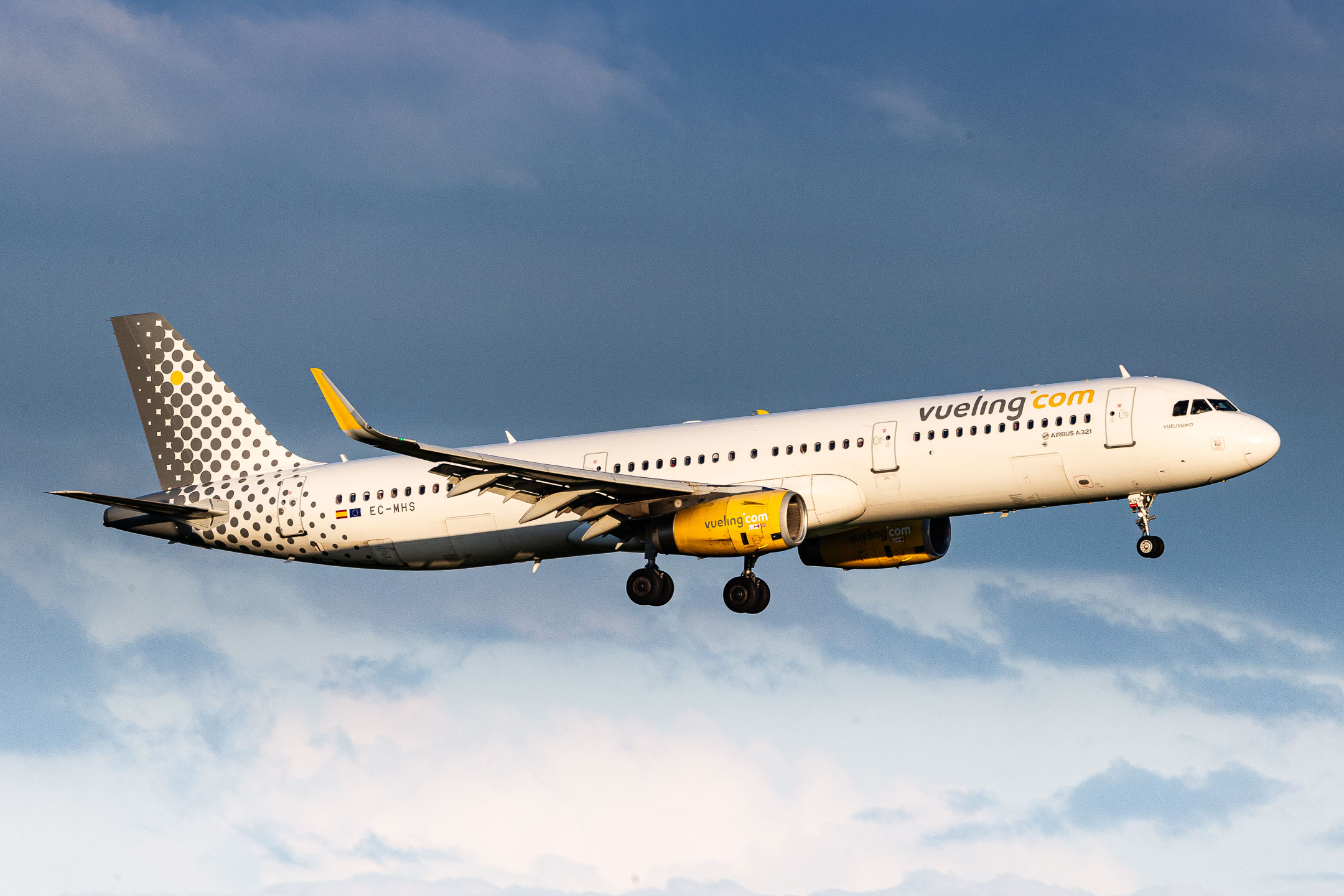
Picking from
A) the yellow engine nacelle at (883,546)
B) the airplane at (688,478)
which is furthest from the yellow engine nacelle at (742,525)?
the yellow engine nacelle at (883,546)

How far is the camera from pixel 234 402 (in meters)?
59.7

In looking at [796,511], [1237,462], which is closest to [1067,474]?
[1237,462]

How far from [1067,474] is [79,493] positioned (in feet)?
88.1

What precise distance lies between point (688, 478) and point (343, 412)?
11.5m

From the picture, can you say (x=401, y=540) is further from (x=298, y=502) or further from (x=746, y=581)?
(x=746, y=581)

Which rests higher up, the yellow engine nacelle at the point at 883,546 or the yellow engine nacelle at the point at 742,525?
the yellow engine nacelle at the point at 883,546

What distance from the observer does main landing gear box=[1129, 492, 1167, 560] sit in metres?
47.4

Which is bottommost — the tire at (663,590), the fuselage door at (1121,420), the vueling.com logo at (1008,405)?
the tire at (663,590)

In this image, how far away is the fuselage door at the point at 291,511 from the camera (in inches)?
2218

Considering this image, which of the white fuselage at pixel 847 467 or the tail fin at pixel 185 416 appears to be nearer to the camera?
the white fuselage at pixel 847 467

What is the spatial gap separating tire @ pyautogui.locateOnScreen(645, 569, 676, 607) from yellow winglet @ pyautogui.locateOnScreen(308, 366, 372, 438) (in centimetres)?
1190

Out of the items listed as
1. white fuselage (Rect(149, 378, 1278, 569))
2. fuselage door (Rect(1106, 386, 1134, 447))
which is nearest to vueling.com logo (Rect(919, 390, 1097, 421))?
white fuselage (Rect(149, 378, 1278, 569))

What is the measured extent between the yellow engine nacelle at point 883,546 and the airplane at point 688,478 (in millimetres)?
50

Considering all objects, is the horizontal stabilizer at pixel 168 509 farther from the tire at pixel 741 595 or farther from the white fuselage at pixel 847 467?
the tire at pixel 741 595
